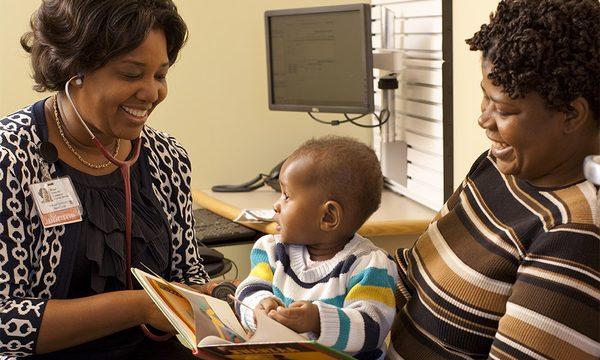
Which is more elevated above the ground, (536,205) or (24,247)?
(536,205)

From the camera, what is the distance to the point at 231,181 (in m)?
3.90

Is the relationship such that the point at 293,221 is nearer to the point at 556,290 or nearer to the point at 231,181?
the point at 556,290

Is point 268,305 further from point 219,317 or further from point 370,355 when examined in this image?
point 370,355

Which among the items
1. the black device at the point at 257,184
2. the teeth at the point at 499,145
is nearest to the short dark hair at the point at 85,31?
the teeth at the point at 499,145

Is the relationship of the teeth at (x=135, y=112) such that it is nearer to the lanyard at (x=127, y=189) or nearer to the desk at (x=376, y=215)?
the lanyard at (x=127, y=189)

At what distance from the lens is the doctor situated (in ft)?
5.96

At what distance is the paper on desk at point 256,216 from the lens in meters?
3.01

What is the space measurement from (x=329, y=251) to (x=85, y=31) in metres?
0.71

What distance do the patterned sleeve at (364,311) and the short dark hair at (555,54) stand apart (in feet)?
1.43

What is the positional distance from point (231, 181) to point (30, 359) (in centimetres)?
206

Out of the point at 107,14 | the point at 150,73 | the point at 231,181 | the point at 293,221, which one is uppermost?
the point at 107,14

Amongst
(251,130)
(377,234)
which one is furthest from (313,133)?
(377,234)

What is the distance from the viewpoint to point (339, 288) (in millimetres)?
1584

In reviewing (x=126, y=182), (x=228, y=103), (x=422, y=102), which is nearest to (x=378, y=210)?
(x=422, y=102)
